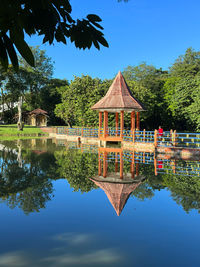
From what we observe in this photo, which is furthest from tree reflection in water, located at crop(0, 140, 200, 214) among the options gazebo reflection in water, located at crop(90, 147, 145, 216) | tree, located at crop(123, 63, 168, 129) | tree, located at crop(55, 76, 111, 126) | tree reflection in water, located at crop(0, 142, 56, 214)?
tree, located at crop(123, 63, 168, 129)

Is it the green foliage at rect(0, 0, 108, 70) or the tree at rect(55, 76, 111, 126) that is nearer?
the green foliage at rect(0, 0, 108, 70)

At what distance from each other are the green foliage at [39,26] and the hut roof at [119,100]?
1805 centimetres

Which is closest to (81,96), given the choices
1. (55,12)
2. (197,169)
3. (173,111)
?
(173,111)

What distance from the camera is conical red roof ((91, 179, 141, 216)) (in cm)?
644

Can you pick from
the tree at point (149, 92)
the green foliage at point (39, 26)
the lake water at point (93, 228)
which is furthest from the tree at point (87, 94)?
the green foliage at point (39, 26)

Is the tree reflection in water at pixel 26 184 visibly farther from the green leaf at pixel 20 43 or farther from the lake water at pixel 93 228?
the green leaf at pixel 20 43

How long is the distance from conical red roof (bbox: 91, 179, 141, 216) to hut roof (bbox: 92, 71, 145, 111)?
480 inches

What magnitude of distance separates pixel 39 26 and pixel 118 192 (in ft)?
20.6

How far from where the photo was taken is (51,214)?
5617 mm

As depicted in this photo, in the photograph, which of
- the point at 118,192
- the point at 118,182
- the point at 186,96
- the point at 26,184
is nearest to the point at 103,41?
the point at 118,192

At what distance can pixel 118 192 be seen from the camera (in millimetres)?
7465

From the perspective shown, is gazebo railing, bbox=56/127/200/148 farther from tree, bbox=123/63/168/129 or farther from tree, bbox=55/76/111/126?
tree, bbox=123/63/168/129

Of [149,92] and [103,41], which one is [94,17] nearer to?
[103,41]

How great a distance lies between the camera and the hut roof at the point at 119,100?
20225 millimetres
